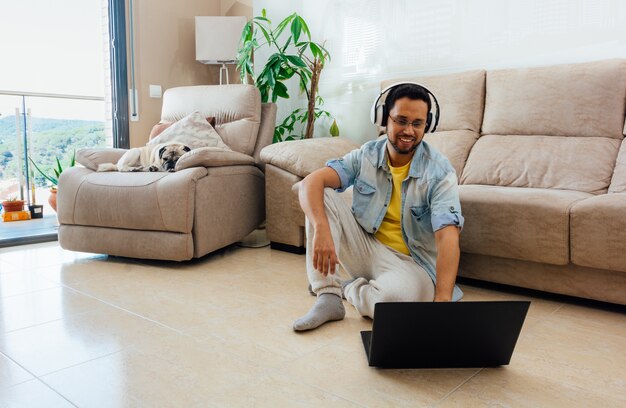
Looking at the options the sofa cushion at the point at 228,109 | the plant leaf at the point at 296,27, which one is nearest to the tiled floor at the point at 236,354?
the sofa cushion at the point at 228,109

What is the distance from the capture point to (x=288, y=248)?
292cm

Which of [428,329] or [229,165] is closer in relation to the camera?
[428,329]

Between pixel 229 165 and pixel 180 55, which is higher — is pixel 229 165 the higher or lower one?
the lower one

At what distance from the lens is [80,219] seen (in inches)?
106

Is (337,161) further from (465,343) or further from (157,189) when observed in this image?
(157,189)

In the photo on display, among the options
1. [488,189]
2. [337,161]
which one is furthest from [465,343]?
[488,189]

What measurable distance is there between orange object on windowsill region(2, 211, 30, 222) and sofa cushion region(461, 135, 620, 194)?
362 cm

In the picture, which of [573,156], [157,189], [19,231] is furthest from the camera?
[19,231]

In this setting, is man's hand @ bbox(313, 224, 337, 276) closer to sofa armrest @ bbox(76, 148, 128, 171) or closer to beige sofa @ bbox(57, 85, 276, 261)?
beige sofa @ bbox(57, 85, 276, 261)

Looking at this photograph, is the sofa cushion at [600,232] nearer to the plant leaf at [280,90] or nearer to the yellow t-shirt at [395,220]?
the yellow t-shirt at [395,220]

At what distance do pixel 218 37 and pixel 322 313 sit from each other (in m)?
2.96

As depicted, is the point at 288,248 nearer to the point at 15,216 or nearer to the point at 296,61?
the point at 296,61

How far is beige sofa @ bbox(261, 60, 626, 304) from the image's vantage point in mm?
1837

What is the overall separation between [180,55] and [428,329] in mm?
3699
